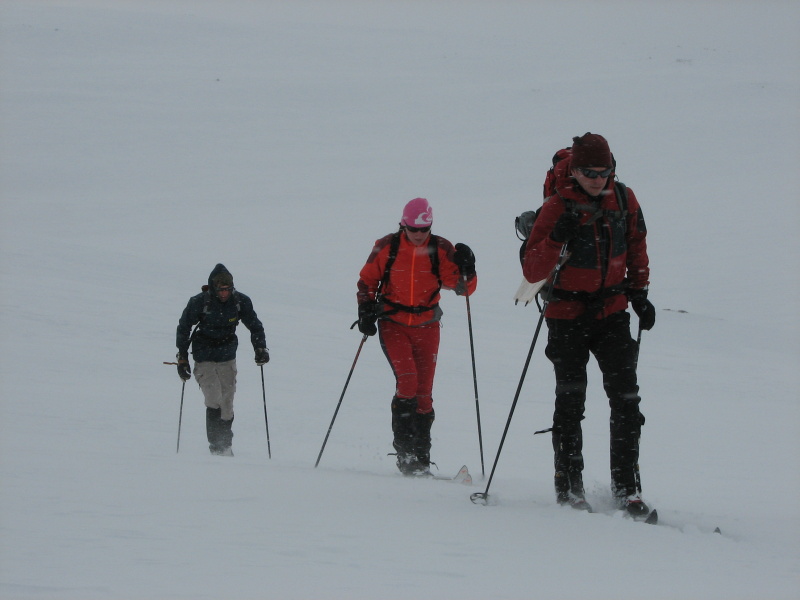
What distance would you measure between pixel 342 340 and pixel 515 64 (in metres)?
36.1

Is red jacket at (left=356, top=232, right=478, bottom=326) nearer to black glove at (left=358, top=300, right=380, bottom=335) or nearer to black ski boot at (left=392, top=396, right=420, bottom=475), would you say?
black glove at (left=358, top=300, right=380, bottom=335)

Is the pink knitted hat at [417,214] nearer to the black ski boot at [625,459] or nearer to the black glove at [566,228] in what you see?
the black glove at [566,228]

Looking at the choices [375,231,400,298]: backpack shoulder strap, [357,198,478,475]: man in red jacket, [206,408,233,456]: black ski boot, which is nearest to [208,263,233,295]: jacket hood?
[206,408,233,456]: black ski boot

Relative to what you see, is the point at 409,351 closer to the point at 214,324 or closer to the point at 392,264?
the point at 392,264

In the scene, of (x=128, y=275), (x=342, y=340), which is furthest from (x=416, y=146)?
(x=342, y=340)

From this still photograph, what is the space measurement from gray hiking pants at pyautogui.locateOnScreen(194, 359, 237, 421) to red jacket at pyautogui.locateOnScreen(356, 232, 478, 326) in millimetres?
2307

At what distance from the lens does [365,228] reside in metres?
23.6

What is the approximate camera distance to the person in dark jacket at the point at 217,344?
7.58 metres

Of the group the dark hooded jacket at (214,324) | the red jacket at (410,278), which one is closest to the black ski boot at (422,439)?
the red jacket at (410,278)

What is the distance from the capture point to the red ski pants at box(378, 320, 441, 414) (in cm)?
598

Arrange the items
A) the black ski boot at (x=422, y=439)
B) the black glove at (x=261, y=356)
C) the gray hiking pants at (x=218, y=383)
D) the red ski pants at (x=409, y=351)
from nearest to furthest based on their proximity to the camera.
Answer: the red ski pants at (x=409, y=351) → the black ski boot at (x=422, y=439) → the black glove at (x=261, y=356) → the gray hiking pants at (x=218, y=383)

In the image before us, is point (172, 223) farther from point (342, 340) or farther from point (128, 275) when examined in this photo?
point (342, 340)

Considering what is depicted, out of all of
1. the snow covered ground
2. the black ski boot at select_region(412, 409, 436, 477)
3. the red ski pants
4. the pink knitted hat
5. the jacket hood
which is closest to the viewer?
the snow covered ground

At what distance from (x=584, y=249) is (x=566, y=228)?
255mm
